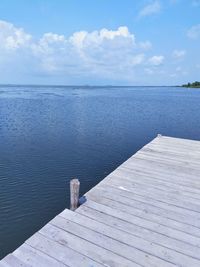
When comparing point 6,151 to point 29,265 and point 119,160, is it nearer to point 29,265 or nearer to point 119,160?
point 119,160

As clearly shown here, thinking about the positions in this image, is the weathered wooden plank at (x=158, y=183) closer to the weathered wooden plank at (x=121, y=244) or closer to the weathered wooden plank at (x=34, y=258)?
the weathered wooden plank at (x=121, y=244)

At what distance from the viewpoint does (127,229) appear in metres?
5.30

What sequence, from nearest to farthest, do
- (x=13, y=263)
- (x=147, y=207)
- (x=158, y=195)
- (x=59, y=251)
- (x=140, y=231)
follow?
(x=13, y=263) → (x=59, y=251) → (x=140, y=231) → (x=147, y=207) → (x=158, y=195)

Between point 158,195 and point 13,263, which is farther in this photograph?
point 158,195

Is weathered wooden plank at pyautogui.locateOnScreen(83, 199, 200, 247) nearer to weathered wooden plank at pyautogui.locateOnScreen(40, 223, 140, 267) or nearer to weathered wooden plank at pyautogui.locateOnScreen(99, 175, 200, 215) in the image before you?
weathered wooden plank at pyautogui.locateOnScreen(99, 175, 200, 215)

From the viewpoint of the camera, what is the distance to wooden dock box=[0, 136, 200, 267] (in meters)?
A: 4.46

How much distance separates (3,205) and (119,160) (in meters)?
6.18

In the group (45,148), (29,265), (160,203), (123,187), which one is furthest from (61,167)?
(29,265)

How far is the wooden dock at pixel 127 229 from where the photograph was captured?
4461 millimetres

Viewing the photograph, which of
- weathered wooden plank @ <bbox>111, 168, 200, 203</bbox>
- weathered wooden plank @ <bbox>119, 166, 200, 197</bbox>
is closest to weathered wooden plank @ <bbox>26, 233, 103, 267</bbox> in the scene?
weathered wooden plank @ <bbox>111, 168, 200, 203</bbox>

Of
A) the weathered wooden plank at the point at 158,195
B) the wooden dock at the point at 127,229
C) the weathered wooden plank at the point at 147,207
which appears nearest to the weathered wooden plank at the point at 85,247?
the wooden dock at the point at 127,229

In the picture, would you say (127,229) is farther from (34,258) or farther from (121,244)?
(34,258)

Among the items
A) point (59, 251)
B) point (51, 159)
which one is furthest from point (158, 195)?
point (51, 159)

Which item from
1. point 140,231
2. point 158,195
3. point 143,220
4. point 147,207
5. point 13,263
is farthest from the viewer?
point 158,195
